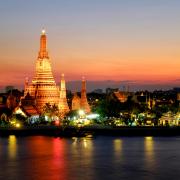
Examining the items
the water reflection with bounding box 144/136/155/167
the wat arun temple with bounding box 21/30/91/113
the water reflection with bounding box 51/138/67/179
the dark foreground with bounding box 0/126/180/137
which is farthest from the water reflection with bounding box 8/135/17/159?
the wat arun temple with bounding box 21/30/91/113

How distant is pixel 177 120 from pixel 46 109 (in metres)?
16.4

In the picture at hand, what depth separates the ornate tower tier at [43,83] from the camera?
295 feet

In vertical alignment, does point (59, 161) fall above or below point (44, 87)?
below

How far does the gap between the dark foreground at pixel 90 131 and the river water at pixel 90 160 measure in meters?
11.9

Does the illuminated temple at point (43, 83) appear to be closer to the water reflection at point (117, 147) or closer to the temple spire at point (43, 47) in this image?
the temple spire at point (43, 47)

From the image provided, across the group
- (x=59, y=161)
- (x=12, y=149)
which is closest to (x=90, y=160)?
(x=59, y=161)

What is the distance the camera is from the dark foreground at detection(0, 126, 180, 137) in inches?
3002

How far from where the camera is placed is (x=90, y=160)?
159ft

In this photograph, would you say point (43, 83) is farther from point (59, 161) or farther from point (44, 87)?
point (59, 161)

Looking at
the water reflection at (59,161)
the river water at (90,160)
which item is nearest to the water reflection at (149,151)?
the river water at (90,160)

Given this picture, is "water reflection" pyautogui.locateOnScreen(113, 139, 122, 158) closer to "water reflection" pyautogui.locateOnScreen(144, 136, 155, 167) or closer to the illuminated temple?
"water reflection" pyautogui.locateOnScreen(144, 136, 155, 167)

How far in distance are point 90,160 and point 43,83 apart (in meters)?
43.1

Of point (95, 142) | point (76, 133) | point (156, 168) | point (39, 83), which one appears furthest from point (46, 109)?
point (156, 168)

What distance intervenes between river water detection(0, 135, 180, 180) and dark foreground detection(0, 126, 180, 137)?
11877 millimetres
